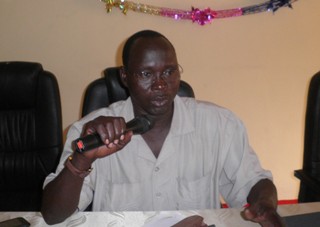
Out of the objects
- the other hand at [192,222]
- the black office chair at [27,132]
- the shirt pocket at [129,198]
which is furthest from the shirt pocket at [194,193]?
the black office chair at [27,132]

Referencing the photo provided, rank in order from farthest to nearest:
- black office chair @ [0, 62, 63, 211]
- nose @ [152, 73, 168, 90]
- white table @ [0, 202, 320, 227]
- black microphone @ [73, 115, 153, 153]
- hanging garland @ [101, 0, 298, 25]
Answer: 1. hanging garland @ [101, 0, 298, 25]
2. black office chair @ [0, 62, 63, 211]
3. nose @ [152, 73, 168, 90]
4. white table @ [0, 202, 320, 227]
5. black microphone @ [73, 115, 153, 153]

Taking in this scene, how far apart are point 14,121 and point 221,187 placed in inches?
42.8

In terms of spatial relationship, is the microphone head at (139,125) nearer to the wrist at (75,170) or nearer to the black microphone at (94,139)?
the black microphone at (94,139)

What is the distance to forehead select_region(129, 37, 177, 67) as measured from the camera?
1192 mm

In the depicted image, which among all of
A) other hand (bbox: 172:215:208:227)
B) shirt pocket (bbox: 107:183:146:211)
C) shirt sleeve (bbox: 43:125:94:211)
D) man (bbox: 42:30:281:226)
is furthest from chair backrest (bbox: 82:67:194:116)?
other hand (bbox: 172:215:208:227)

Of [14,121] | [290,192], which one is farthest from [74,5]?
[290,192]

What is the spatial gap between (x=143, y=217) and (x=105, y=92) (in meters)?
0.62

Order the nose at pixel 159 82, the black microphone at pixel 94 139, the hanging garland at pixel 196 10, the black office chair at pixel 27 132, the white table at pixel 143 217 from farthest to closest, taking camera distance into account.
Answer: the hanging garland at pixel 196 10, the black office chair at pixel 27 132, the nose at pixel 159 82, the white table at pixel 143 217, the black microphone at pixel 94 139

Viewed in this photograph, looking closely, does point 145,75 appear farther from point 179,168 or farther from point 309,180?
point 309,180

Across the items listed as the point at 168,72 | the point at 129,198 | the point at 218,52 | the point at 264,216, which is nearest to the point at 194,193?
the point at 129,198

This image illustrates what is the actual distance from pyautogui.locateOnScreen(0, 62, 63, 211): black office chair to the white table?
667mm

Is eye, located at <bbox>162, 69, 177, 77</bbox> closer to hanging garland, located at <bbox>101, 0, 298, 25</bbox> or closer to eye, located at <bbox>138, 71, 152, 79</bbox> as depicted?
eye, located at <bbox>138, 71, 152, 79</bbox>

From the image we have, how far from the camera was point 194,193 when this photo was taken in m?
1.26

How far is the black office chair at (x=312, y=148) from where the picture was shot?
1501mm
